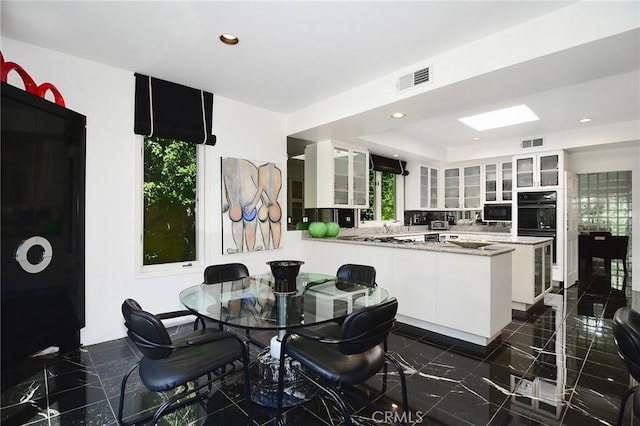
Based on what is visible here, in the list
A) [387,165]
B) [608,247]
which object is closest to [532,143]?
[608,247]

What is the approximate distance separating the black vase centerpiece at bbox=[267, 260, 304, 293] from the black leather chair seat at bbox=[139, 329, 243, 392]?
0.55 m

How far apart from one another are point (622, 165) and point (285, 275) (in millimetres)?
6601

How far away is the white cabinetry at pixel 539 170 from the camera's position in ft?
17.7

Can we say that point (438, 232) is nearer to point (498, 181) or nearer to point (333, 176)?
point (498, 181)

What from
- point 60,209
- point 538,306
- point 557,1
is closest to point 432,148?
point 538,306

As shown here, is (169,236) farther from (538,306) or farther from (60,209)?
(538,306)

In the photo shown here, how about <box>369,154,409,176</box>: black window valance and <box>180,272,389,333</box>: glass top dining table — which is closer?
<box>180,272,389,333</box>: glass top dining table

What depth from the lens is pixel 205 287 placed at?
8.55ft

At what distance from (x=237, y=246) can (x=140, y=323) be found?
2.30 metres

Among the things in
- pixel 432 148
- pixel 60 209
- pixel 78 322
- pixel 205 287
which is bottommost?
pixel 78 322

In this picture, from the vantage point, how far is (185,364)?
5.70ft

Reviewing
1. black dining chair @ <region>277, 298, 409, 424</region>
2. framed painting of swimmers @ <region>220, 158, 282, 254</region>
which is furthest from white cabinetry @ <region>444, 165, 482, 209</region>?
black dining chair @ <region>277, 298, 409, 424</region>

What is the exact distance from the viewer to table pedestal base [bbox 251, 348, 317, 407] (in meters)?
2.07
